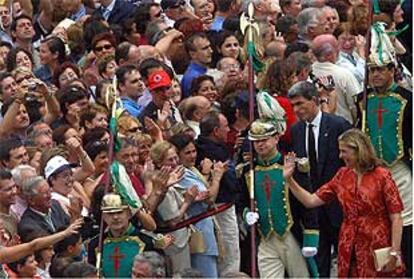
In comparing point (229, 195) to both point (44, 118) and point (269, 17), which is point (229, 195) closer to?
point (44, 118)

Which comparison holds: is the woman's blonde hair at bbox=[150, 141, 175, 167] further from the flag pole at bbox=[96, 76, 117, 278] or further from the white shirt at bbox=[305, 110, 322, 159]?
the white shirt at bbox=[305, 110, 322, 159]

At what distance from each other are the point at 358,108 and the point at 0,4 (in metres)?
5.58

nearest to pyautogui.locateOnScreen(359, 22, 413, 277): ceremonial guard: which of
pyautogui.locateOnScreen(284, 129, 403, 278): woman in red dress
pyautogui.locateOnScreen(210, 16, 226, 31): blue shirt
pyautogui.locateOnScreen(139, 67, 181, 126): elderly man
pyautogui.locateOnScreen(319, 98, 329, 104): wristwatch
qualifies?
pyautogui.locateOnScreen(284, 129, 403, 278): woman in red dress

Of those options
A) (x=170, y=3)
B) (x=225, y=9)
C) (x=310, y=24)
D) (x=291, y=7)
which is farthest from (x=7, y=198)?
(x=170, y=3)

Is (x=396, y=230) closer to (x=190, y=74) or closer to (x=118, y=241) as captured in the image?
(x=118, y=241)

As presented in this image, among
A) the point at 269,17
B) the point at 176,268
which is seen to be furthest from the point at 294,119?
the point at 269,17

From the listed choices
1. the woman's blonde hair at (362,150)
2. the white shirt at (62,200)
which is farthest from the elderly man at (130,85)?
the woman's blonde hair at (362,150)

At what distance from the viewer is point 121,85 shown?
70.5 ft

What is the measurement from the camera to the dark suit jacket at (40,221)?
18.7 metres

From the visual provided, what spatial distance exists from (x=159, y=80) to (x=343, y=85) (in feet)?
5.49

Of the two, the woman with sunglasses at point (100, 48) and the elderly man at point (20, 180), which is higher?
the woman with sunglasses at point (100, 48)

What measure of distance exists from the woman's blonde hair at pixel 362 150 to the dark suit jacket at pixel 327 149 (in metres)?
1.15

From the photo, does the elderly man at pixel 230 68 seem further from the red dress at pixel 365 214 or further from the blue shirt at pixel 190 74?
the red dress at pixel 365 214

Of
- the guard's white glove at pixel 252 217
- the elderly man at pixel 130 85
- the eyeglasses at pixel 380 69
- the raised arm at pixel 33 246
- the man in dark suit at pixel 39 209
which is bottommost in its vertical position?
the raised arm at pixel 33 246
